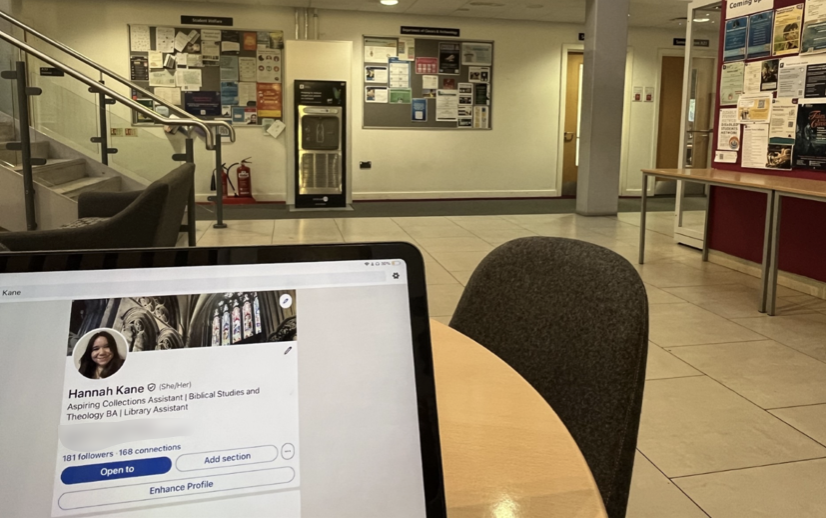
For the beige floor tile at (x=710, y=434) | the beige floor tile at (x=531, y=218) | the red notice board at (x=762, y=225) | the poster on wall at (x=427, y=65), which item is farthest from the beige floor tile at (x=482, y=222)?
the beige floor tile at (x=710, y=434)

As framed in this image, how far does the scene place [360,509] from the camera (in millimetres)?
545

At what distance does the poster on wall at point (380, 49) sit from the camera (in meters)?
8.76

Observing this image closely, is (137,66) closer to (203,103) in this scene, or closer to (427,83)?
(203,103)

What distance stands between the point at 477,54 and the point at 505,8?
2.93 ft

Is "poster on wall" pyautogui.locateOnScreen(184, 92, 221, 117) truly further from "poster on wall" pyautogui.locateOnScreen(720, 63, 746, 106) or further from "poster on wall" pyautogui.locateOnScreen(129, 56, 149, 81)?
"poster on wall" pyautogui.locateOnScreen(720, 63, 746, 106)

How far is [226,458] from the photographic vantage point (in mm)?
532

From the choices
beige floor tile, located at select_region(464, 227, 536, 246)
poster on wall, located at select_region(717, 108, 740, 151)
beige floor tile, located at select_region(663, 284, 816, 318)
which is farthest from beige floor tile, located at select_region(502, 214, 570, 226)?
beige floor tile, located at select_region(663, 284, 816, 318)

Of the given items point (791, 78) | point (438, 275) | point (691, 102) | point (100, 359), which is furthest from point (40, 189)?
point (691, 102)

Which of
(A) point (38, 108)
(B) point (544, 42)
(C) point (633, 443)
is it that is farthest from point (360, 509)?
(B) point (544, 42)

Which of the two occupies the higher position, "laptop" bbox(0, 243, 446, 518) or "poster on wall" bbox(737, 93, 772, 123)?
"poster on wall" bbox(737, 93, 772, 123)

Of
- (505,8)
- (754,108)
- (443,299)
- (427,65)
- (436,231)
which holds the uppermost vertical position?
(505,8)

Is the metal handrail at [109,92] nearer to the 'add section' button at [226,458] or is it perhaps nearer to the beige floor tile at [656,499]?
the beige floor tile at [656,499]

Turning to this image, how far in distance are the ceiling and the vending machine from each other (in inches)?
41.2

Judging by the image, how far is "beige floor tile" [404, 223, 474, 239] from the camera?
247 inches
